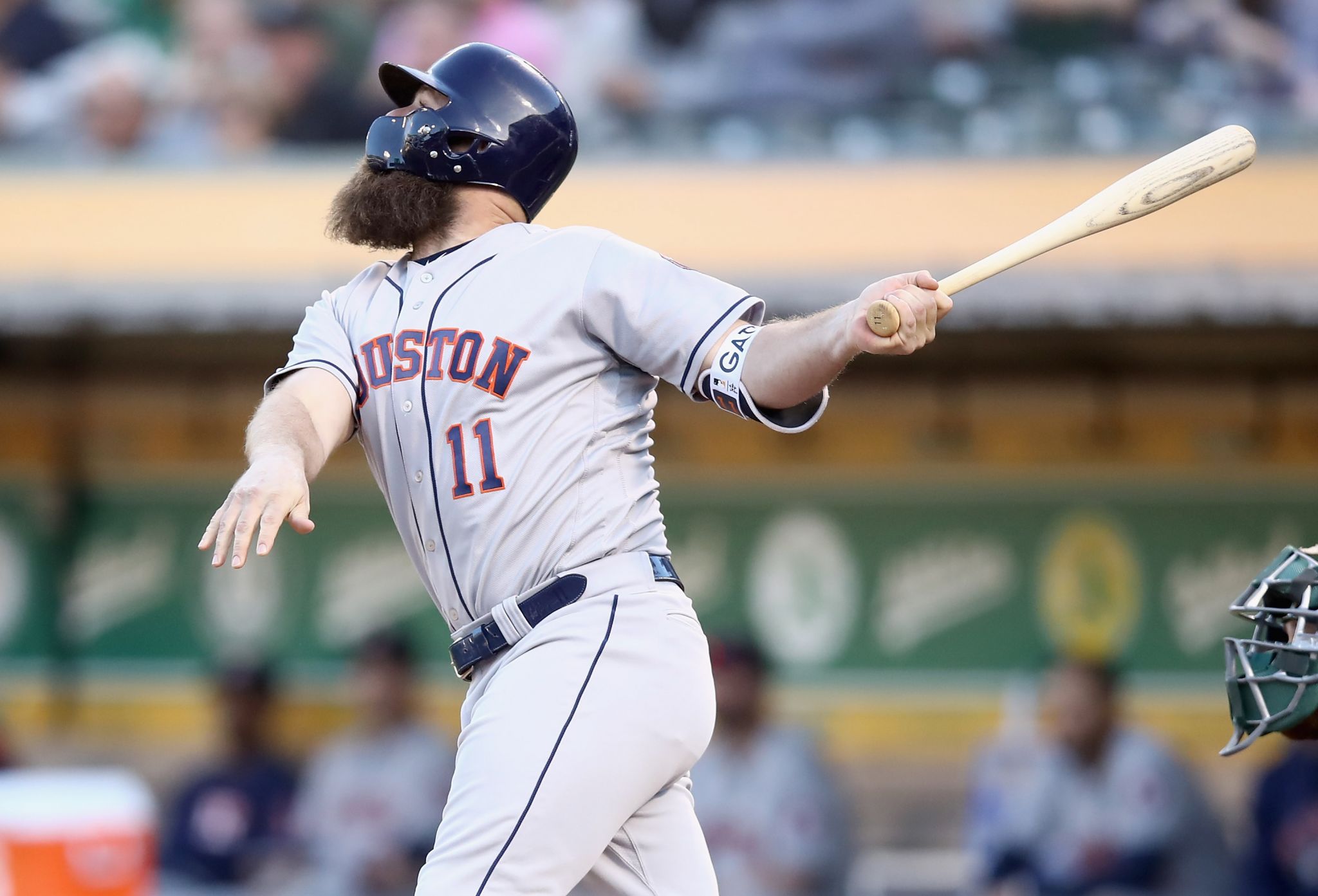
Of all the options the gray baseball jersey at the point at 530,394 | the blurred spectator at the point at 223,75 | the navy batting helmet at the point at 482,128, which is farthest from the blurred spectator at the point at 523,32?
the gray baseball jersey at the point at 530,394

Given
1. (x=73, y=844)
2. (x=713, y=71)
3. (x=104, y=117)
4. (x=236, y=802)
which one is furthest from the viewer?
(x=104, y=117)

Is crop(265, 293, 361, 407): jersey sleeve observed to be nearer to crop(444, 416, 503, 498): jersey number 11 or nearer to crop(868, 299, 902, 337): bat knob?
crop(444, 416, 503, 498): jersey number 11

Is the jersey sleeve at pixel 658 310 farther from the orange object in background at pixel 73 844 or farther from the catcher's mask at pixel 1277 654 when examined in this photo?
the orange object in background at pixel 73 844

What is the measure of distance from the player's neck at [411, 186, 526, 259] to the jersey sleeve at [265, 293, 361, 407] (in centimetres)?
17

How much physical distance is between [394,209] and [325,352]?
0.24 meters

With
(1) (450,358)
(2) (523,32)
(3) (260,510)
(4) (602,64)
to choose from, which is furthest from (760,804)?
(3) (260,510)

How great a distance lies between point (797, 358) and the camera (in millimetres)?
2301

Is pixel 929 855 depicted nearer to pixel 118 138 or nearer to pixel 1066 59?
pixel 1066 59

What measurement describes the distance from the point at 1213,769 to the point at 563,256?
4575 millimetres

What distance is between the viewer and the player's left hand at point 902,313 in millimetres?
2217

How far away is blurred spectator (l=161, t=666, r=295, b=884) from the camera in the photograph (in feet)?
20.5

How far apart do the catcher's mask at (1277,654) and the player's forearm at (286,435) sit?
1274 mm

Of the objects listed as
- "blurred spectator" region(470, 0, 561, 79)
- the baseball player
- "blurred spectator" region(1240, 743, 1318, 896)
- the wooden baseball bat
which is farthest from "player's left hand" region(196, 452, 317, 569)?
"blurred spectator" region(470, 0, 561, 79)

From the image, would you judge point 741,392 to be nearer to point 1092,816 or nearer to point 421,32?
point 1092,816
